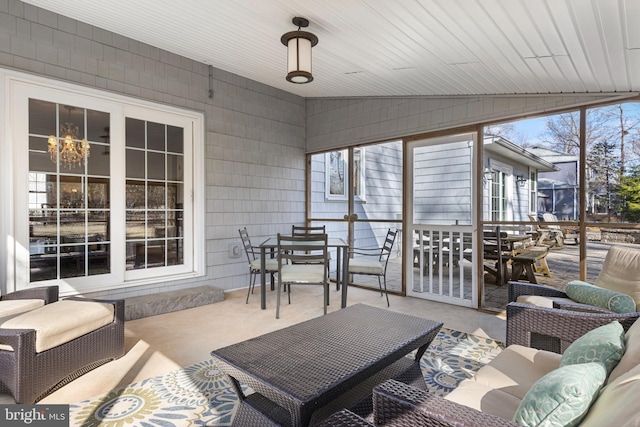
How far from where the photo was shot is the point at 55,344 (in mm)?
2242

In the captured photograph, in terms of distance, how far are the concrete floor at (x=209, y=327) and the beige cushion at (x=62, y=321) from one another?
0.35 m

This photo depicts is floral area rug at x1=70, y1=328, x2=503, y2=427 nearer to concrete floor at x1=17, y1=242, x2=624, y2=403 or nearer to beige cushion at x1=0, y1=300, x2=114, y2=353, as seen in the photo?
concrete floor at x1=17, y1=242, x2=624, y2=403

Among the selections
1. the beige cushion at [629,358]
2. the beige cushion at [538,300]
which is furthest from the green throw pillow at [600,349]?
the beige cushion at [538,300]

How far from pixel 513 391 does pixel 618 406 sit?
66 cm

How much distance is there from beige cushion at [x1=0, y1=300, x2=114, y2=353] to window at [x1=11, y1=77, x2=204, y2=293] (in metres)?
1.30

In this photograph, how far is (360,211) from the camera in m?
5.70

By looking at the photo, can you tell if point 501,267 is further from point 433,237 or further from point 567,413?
point 567,413

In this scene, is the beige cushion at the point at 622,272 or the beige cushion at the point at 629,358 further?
the beige cushion at the point at 622,272

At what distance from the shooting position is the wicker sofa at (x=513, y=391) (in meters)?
0.93

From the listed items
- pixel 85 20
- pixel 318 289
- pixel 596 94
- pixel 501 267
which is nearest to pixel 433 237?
pixel 501 267

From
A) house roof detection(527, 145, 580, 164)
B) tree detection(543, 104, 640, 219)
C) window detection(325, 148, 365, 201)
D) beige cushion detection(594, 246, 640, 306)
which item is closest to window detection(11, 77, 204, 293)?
window detection(325, 148, 365, 201)

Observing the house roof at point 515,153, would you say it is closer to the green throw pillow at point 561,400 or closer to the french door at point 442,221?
the french door at point 442,221

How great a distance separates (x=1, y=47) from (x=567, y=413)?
4961mm

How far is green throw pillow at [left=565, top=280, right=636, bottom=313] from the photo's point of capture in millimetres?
2201
